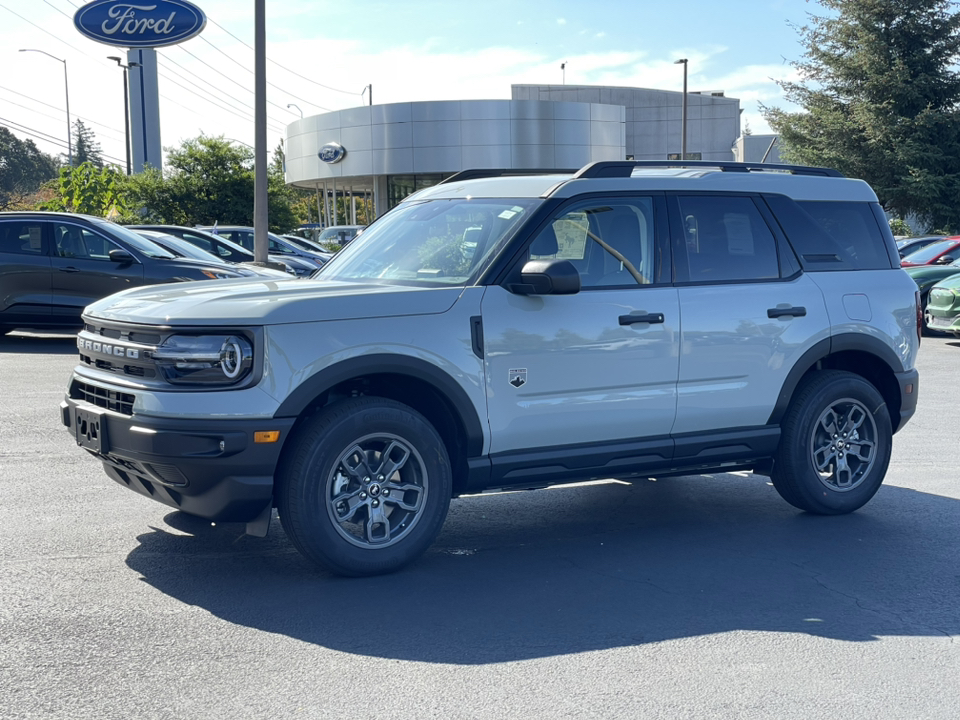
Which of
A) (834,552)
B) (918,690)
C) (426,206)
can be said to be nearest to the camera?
(918,690)

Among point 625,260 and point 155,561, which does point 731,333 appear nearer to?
point 625,260

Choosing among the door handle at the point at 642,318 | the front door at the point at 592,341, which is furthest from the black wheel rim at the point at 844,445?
the door handle at the point at 642,318

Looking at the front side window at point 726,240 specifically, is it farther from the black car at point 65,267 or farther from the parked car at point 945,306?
the parked car at point 945,306

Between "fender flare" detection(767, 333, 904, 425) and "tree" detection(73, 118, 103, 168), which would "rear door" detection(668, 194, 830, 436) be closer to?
"fender flare" detection(767, 333, 904, 425)

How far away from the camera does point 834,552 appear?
5.75 m

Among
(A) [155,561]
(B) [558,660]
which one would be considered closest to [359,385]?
(A) [155,561]

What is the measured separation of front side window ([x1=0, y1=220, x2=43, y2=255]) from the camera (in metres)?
14.3

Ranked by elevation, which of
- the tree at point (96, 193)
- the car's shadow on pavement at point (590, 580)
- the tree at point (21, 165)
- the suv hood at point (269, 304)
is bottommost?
the car's shadow on pavement at point (590, 580)

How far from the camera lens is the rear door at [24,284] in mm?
14211

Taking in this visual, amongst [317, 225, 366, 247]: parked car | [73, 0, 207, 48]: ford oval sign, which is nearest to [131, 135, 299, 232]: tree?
[317, 225, 366, 247]: parked car

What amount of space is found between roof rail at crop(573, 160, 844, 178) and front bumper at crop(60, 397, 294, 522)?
2.24 meters

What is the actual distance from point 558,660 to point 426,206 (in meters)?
3.02

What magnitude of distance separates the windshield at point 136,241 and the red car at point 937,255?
12722 mm

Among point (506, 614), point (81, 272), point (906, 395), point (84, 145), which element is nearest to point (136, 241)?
point (81, 272)
